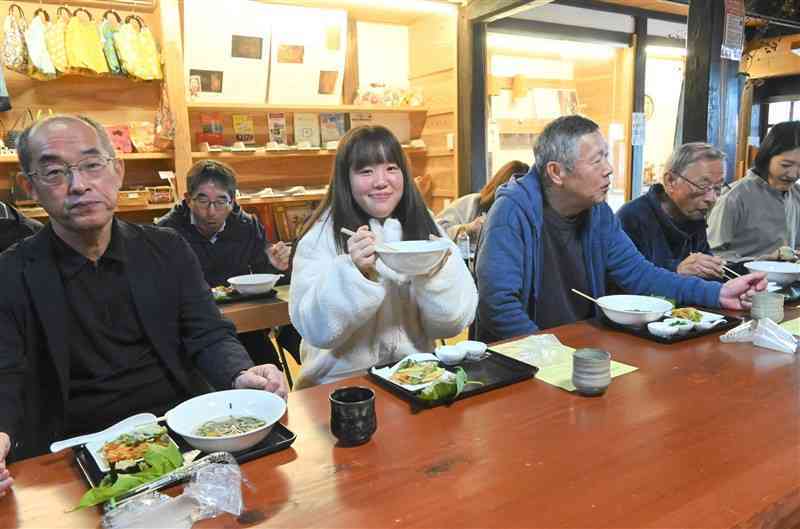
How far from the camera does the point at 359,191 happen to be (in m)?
1.72

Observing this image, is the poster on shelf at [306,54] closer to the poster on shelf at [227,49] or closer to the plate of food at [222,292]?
the poster on shelf at [227,49]

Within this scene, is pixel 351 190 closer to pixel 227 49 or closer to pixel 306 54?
pixel 227 49

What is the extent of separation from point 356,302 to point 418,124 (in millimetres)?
3602

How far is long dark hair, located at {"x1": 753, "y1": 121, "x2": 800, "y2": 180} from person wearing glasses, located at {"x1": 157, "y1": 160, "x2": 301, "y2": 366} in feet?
8.63

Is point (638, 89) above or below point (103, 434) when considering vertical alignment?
above

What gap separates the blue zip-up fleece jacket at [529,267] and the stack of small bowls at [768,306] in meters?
0.25

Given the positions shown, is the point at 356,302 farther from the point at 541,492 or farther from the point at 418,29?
the point at 418,29

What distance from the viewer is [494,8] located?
4.08m

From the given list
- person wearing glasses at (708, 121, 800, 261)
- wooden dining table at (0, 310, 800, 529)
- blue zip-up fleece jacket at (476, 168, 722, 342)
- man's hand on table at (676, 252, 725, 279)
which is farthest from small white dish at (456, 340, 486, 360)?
person wearing glasses at (708, 121, 800, 261)

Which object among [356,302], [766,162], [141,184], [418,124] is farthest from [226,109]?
[766,162]

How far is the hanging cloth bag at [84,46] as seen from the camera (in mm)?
3250

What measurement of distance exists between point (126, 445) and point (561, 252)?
1.57m

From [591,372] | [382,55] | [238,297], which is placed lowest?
[238,297]

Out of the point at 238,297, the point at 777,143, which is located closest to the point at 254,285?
the point at 238,297
